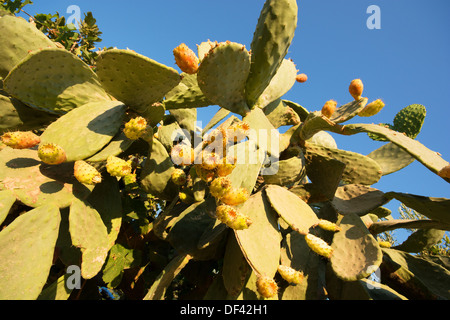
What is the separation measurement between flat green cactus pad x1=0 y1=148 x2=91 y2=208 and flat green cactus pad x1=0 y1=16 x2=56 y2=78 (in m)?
0.45

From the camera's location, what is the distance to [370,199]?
1.48 meters

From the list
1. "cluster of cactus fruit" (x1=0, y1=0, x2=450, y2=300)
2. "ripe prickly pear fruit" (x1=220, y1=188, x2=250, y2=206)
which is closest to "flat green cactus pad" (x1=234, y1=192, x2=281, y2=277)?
"cluster of cactus fruit" (x1=0, y1=0, x2=450, y2=300)

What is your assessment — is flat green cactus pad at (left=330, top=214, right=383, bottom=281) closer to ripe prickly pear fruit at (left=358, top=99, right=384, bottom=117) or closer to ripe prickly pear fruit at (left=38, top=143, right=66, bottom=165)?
ripe prickly pear fruit at (left=358, top=99, right=384, bottom=117)

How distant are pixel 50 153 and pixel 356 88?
1.68m

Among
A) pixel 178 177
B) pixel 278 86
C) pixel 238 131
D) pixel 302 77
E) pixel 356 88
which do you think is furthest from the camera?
pixel 302 77

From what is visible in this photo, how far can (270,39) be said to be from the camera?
1.39m

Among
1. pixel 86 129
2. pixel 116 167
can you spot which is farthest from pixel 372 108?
pixel 86 129

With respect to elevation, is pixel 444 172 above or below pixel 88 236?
above

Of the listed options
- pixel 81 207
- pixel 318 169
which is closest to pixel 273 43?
pixel 318 169

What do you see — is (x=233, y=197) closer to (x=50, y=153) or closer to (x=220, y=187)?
(x=220, y=187)

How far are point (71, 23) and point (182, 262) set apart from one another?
2.51 meters

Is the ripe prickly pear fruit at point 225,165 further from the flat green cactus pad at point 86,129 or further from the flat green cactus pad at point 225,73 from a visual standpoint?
the flat green cactus pad at point 86,129

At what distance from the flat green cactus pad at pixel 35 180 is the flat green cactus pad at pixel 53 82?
0.25m

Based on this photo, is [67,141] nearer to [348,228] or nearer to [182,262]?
[182,262]
